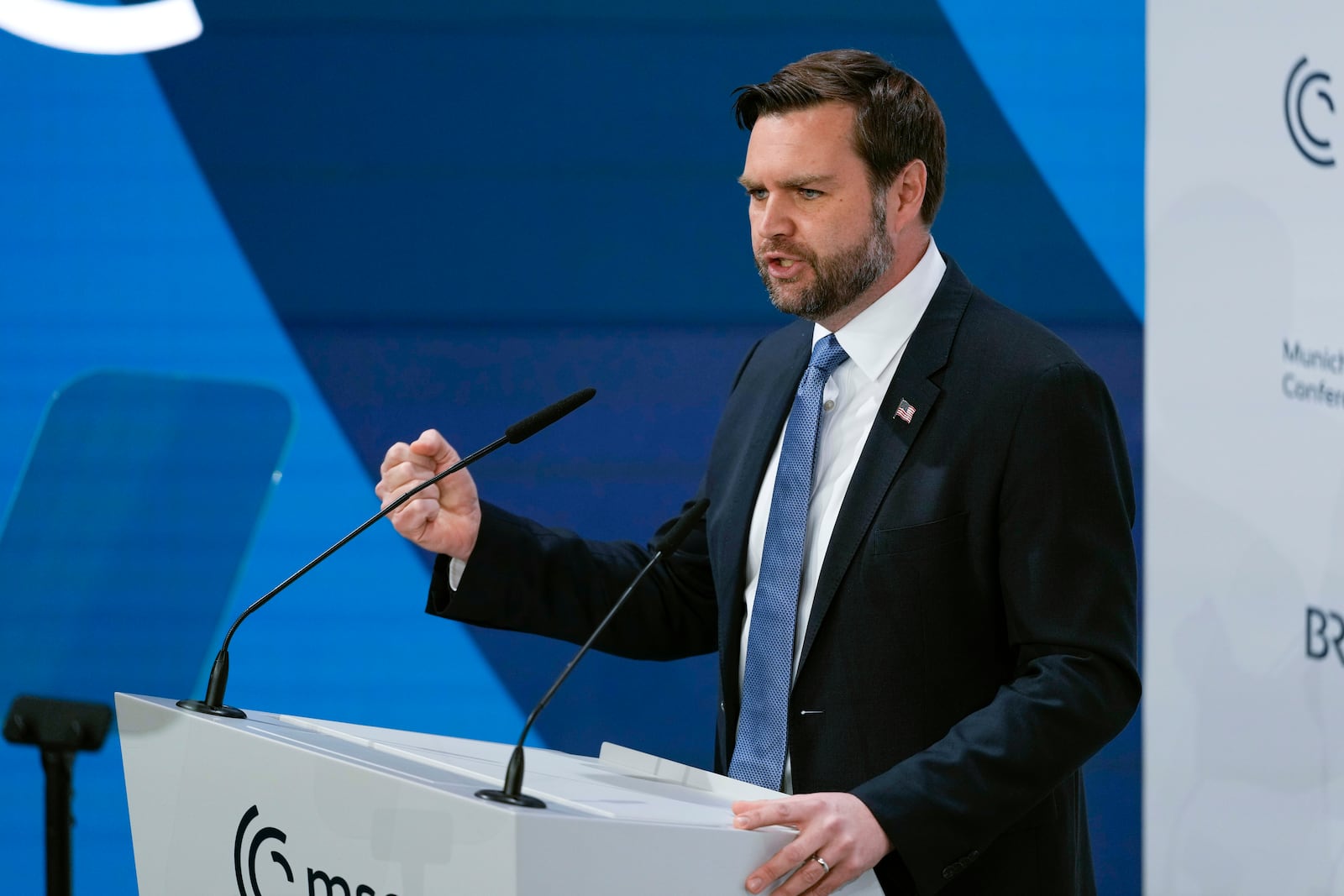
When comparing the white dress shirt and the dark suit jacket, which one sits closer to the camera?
the dark suit jacket

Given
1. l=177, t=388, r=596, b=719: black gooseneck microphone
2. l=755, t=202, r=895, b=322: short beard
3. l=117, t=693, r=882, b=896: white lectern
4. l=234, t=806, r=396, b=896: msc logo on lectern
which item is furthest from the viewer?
l=755, t=202, r=895, b=322: short beard

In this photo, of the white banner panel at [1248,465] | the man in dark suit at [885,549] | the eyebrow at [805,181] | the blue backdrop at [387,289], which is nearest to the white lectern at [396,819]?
the man in dark suit at [885,549]

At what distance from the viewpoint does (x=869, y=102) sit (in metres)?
1.79

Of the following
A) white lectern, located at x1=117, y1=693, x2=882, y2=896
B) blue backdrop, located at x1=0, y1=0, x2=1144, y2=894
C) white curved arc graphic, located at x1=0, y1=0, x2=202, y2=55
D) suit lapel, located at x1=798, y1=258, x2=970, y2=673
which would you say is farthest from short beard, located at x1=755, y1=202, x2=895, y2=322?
white curved arc graphic, located at x1=0, y1=0, x2=202, y2=55

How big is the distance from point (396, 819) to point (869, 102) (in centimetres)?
117

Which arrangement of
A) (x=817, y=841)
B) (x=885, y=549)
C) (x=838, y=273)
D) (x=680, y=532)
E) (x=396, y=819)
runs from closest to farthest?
1. (x=396, y=819)
2. (x=817, y=841)
3. (x=680, y=532)
4. (x=885, y=549)
5. (x=838, y=273)

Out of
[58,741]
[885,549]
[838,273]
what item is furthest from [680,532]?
[58,741]

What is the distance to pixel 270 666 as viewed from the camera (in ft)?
8.94

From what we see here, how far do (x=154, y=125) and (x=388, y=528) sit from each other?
3.22 feet

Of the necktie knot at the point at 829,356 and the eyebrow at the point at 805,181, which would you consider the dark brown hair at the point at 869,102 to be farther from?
the necktie knot at the point at 829,356

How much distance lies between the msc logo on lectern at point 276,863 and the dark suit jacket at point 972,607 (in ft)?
1.83

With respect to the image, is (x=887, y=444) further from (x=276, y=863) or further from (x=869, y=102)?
(x=276, y=863)

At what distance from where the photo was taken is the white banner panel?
7.97 feet

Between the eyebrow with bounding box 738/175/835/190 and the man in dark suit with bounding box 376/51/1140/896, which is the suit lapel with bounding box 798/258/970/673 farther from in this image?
the eyebrow with bounding box 738/175/835/190
